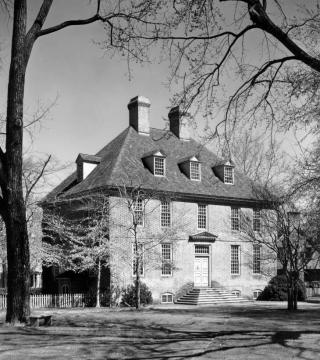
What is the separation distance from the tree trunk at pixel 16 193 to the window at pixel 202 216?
22364mm

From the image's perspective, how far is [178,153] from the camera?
38344 millimetres

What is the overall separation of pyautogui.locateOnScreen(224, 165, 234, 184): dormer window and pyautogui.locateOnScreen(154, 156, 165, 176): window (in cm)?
525

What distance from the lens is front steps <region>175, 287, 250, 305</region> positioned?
3384 cm

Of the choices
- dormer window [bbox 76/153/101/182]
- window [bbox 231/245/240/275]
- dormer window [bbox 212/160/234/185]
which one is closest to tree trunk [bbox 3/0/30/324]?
dormer window [bbox 76/153/101/182]

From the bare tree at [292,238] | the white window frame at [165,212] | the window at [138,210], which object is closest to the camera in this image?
the bare tree at [292,238]

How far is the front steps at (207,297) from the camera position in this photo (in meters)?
33.8

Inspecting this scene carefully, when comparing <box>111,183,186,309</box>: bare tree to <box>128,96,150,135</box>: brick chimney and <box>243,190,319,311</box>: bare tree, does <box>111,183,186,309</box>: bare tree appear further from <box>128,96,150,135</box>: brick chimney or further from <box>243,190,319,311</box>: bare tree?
<box>243,190,319,311</box>: bare tree

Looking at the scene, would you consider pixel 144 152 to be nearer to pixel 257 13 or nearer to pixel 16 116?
pixel 16 116

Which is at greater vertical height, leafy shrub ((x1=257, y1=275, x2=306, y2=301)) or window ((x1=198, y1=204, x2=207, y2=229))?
window ((x1=198, y1=204, x2=207, y2=229))

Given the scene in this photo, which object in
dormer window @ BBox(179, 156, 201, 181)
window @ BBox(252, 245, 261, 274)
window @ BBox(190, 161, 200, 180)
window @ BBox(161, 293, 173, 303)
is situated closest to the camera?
window @ BBox(161, 293, 173, 303)

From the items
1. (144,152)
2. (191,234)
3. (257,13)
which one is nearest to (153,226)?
(191,234)

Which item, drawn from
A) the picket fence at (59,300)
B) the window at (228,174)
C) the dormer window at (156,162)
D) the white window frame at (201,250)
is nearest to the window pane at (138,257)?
the picket fence at (59,300)

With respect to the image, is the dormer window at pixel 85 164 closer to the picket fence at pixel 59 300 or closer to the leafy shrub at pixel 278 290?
the picket fence at pixel 59 300

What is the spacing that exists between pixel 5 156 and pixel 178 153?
23.9 metres
